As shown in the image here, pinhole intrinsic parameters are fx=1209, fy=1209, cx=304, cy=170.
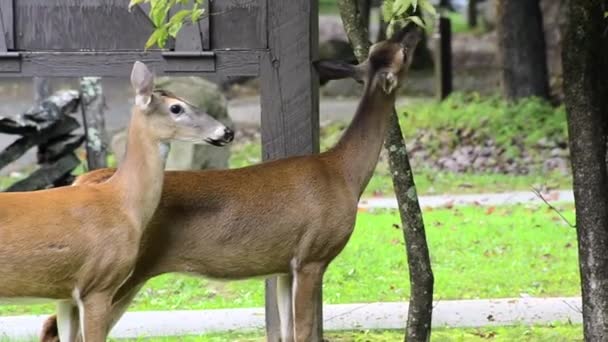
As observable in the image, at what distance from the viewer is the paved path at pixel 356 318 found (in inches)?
312

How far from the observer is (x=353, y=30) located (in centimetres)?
686

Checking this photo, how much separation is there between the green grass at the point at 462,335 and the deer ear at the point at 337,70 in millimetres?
1882

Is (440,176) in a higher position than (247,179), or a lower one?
lower

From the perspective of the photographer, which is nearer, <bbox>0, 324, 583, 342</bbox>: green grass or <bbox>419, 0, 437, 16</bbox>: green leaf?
<bbox>419, 0, 437, 16</bbox>: green leaf

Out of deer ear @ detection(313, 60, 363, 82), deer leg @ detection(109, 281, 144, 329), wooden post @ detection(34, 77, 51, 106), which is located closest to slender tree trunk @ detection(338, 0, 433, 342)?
deer ear @ detection(313, 60, 363, 82)

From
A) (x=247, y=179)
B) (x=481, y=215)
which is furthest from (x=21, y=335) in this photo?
(x=481, y=215)

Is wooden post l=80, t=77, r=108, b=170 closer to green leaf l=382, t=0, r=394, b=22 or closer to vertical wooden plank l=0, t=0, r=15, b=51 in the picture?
vertical wooden plank l=0, t=0, r=15, b=51

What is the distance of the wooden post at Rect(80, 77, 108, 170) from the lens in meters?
13.9

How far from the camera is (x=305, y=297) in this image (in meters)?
5.99

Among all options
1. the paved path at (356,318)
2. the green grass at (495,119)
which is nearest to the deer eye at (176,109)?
the paved path at (356,318)

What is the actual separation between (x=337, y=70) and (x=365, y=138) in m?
0.41

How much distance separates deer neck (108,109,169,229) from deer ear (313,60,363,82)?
121 centimetres

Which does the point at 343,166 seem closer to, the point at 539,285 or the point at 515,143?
the point at 539,285

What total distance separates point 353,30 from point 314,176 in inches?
46.2
